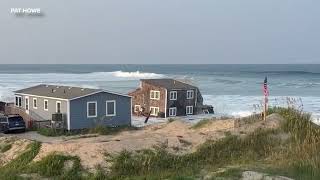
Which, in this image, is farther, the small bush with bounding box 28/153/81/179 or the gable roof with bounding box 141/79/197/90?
the gable roof with bounding box 141/79/197/90

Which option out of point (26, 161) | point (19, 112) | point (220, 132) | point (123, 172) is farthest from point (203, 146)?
point (19, 112)

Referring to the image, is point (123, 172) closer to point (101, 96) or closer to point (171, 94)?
point (101, 96)

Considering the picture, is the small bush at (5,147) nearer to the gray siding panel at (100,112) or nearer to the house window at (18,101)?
the gray siding panel at (100,112)

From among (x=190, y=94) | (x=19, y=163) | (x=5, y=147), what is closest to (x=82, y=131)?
(x=5, y=147)

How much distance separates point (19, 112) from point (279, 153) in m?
26.1

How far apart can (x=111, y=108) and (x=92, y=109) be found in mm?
1566

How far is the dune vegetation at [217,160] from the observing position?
625 inches

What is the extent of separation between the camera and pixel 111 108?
37375 mm

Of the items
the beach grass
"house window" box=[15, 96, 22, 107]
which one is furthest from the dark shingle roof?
the beach grass

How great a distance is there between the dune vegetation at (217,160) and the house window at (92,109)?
1557 centimetres

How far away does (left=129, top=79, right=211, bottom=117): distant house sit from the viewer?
54594 mm

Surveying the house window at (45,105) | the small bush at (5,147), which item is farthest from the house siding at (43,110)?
the small bush at (5,147)

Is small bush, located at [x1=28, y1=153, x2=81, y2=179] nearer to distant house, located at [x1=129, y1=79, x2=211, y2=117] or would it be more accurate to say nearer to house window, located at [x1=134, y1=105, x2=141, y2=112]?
distant house, located at [x1=129, y1=79, x2=211, y2=117]

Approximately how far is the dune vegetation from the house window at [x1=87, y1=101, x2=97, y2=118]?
15569mm
